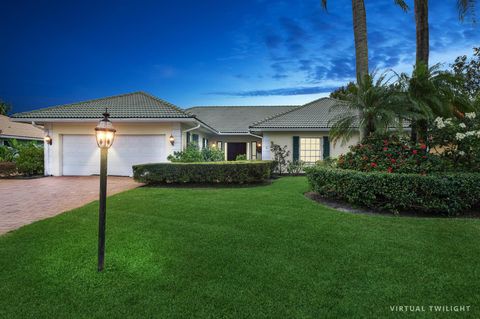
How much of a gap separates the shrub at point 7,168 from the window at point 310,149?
1586cm

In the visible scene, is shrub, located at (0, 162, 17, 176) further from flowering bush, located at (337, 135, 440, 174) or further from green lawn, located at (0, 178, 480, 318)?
flowering bush, located at (337, 135, 440, 174)

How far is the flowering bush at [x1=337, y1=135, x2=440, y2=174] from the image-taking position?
6492mm

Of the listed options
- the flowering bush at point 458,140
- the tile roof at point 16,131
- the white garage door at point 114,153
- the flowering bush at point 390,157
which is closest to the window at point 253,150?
the white garage door at point 114,153

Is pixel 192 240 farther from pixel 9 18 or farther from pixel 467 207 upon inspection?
pixel 9 18

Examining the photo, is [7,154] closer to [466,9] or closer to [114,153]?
[114,153]

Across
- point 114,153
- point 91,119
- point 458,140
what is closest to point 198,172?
point 114,153

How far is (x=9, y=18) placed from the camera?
54.7 feet

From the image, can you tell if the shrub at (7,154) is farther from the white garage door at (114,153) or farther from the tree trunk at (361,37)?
the tree trunk at (361,37)

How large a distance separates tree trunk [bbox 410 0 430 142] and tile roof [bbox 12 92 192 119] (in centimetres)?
939

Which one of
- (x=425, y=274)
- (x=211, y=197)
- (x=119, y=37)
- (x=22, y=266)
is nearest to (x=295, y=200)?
(x=211, y=197)

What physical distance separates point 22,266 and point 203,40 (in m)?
14.9

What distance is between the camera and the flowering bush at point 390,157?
649 cm

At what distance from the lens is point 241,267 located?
3338 mm

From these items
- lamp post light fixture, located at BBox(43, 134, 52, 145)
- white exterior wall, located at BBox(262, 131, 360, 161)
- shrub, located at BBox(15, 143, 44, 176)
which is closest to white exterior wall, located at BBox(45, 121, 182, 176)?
lamp post light fixture, located at BBox(43, 134, 52, 145)
